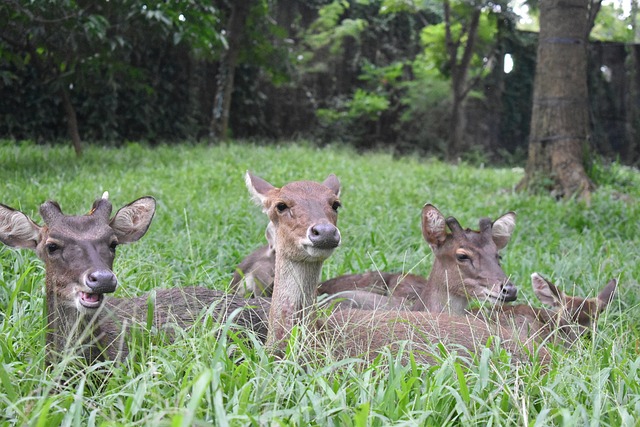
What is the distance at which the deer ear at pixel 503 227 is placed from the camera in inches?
224

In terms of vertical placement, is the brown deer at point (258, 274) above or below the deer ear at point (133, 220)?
below

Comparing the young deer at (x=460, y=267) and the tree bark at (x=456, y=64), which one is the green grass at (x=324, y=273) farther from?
the tree bark at (x=456, y=64)

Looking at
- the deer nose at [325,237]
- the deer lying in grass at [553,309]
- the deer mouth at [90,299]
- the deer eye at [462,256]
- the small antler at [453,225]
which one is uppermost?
the deer nose at [325,237]

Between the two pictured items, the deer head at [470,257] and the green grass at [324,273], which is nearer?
the green grass at [324,273]

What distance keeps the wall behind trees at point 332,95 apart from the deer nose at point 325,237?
1234 cm

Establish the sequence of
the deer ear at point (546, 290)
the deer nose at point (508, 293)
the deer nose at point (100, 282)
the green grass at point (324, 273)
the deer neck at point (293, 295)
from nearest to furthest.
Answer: the green grass at point (324, 273)
the deer nose at point (100, 282)
the deer neck at point (293, 295)
the deer nose at point (508, 293)
the deer ear at point (546, 290)

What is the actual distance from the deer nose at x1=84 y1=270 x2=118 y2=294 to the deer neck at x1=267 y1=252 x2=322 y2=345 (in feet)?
2.68

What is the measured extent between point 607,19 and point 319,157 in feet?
46.7

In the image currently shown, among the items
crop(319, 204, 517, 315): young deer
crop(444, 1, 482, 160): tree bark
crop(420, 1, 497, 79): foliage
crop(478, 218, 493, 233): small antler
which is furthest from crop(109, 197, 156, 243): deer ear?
crop(420, 1, 497, 79): foliage

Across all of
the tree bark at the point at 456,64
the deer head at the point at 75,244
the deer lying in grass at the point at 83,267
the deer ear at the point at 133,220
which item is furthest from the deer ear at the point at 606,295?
the tree bark at the point at 456,64

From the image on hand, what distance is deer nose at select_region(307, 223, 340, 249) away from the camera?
3.82 metres

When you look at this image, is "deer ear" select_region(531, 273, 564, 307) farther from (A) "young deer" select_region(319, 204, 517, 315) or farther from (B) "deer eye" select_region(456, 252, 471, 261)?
(B) "deer eye" select_region(456, 252, 471, 261)

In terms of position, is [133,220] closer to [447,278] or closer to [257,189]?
[257,189]

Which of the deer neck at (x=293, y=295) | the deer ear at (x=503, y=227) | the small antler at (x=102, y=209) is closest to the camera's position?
the deer neck at (x=293, y=295)
